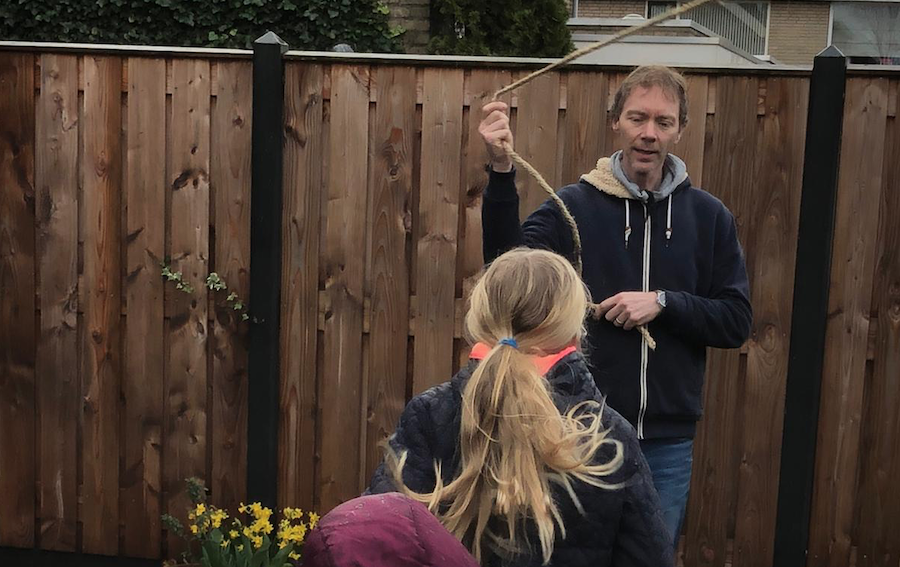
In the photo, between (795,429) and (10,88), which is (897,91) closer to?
(795,429)

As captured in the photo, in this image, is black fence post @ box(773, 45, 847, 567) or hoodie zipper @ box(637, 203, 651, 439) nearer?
hoodie zipper @ box(637, 203, 651, 439)

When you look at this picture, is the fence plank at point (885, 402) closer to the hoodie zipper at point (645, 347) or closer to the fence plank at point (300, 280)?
the hoodie zipper at point (645, 347)

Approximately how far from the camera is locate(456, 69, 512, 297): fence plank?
4.04m

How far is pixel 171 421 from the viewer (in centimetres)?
435

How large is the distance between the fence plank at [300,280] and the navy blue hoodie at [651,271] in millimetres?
1532

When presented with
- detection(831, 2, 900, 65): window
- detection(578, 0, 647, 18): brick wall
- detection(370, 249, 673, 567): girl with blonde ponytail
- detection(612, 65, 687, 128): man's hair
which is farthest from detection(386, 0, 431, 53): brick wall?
detection(831, 2, 900, 65): window

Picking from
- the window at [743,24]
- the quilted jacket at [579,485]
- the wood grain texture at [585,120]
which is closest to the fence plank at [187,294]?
the wood grain texture at [585,120]

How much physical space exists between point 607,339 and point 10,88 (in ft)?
9.06

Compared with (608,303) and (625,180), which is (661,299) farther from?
(625,180)

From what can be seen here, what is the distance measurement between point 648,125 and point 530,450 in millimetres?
1161

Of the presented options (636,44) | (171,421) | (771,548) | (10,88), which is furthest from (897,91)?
(636,44)

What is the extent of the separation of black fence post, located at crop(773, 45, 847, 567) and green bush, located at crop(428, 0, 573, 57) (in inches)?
149

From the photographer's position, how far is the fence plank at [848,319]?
3910mm

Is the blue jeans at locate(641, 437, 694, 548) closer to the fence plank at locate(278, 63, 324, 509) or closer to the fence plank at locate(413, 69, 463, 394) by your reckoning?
the fence plank at locate(413, 69, 463, 394)
